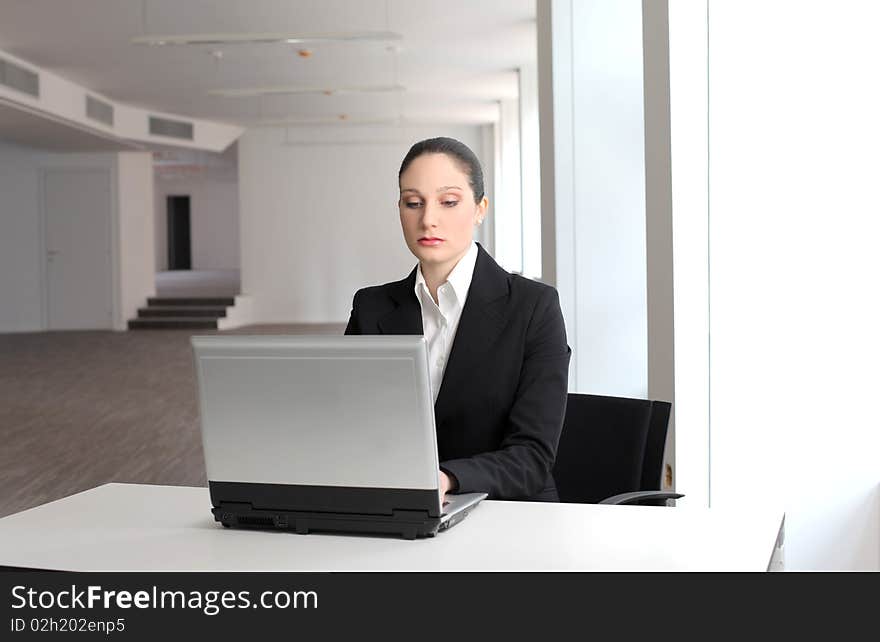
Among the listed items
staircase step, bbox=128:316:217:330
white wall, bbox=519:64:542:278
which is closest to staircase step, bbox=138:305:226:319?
staircase step, bbox=128:316:217:330

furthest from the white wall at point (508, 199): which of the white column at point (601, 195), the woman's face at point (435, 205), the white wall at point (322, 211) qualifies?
the woman's face at point (435, 205)

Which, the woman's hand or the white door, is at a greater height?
the white door

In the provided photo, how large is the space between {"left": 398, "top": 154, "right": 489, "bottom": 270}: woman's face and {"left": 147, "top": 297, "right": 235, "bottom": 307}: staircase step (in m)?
17.8

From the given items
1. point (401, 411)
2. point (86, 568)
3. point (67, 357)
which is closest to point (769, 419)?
point (401, 411)

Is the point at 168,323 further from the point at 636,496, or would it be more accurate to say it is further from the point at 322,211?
the point at 636,496

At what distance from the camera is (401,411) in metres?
1.73

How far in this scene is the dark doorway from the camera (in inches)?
1401

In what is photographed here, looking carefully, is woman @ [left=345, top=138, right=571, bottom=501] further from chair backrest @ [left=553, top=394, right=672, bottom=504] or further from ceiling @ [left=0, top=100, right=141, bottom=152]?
ceiling @ [left=0, top=100, right=141, bottom=152]

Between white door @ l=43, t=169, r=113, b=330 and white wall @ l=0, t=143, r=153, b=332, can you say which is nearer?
white wall @ l=0, t=143, r=153, b=332

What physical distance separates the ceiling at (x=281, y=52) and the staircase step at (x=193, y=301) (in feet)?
11.8

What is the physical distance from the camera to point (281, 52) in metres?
12.5

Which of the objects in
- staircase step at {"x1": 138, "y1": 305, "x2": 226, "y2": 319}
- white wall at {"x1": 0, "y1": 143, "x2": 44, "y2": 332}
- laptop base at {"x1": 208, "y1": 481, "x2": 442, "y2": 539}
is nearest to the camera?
laptop base at {"x1": 208, "y1": 481, "x2": 442, "y2": 539}

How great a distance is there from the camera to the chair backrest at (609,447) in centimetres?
284
